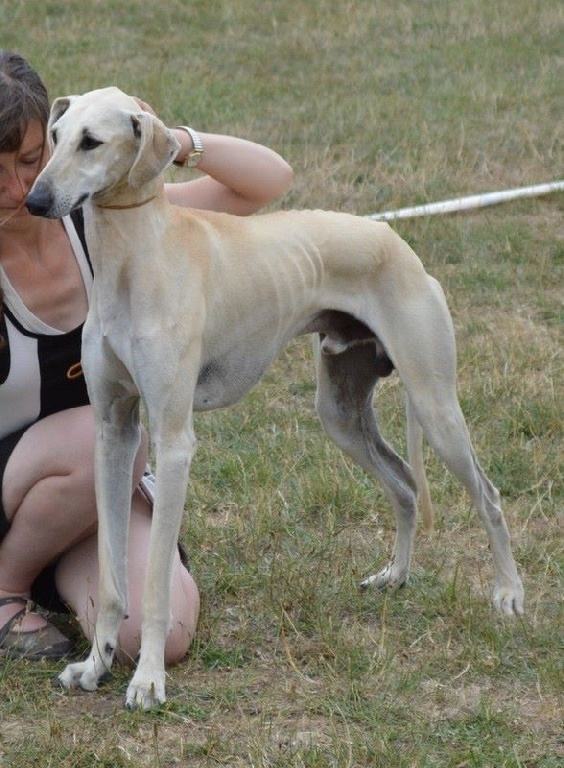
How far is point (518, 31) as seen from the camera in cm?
1322

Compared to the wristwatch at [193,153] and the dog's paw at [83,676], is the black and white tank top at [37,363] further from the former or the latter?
the dog's paw at [83,676]

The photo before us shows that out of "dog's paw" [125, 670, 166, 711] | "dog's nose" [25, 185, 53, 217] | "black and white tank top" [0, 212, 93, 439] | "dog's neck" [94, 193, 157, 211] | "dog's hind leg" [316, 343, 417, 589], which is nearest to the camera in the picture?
"dog's nose" [25, 185, 53, 217]

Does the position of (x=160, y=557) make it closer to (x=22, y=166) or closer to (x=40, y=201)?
(x=40, y=201)

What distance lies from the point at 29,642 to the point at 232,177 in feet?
5.02

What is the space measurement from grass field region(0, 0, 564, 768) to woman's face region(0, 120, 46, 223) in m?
1.35

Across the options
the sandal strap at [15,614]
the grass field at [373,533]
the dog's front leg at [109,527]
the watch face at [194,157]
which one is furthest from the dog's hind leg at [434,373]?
the sandal strap at [15,614]

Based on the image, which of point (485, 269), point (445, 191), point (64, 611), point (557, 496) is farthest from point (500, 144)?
point (64, 611)

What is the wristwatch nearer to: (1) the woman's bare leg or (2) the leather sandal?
(1) the woman's bare leg

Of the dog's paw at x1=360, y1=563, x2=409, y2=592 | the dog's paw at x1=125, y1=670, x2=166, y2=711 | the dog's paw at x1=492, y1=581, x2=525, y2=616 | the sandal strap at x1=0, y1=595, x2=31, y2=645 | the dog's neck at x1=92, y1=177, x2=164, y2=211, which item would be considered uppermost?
the dog's neck at x1=92, y1=177, x2=164, y2=211

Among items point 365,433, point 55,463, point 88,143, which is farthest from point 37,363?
point 365,433

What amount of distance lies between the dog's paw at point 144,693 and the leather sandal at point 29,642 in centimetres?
44

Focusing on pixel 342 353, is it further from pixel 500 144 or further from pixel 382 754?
pixel 500 144

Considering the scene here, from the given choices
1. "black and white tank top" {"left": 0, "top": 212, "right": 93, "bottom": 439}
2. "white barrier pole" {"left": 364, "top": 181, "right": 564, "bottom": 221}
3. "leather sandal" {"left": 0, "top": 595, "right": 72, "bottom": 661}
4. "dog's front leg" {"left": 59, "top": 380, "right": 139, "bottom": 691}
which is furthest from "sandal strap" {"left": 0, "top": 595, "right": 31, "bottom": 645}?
"white barrier pole" {"left": 364, "top": 181, "right": 564, "bottom": 221}

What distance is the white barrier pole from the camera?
8438 millimetres
